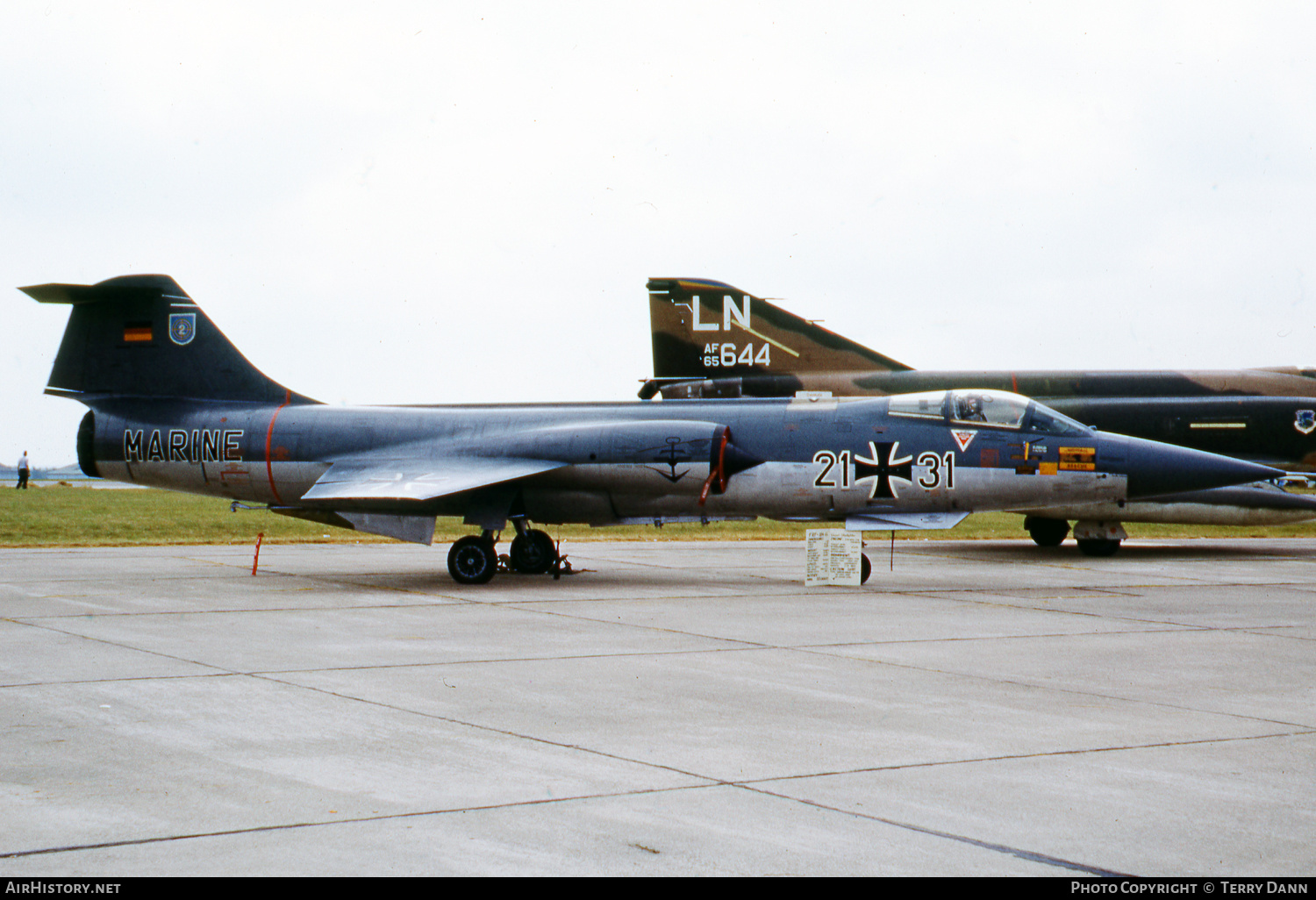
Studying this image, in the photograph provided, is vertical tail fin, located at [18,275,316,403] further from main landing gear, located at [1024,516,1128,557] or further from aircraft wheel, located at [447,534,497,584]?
main landing gear, located at [1024,516,1128,557]

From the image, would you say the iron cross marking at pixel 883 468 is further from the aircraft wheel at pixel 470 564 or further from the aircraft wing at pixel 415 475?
the aircraft wheel at pixel 470 564

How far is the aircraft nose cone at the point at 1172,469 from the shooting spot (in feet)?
52.0

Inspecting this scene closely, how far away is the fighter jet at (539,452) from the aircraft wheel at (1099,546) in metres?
5.37

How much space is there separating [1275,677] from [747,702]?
3.98 metres

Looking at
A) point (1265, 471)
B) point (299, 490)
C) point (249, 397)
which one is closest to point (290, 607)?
point (299, 490)

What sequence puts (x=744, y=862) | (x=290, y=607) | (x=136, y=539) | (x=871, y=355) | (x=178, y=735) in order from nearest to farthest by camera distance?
(x=744, y=862)
(x=178, y=735)
(x=290, y=607)
(x=871, y=355)
(x=136, y=539)

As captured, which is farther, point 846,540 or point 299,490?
point 299,490

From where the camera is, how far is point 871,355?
2378 centimetres

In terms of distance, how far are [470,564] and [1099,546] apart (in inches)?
480

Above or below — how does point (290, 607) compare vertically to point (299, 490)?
below

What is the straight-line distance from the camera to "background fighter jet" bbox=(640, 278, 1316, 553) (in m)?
22.6

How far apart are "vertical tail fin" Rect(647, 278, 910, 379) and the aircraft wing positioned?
7.56 m

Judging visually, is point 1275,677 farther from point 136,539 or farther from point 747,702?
point 136,539

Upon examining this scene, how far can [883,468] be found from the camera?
15977mm
